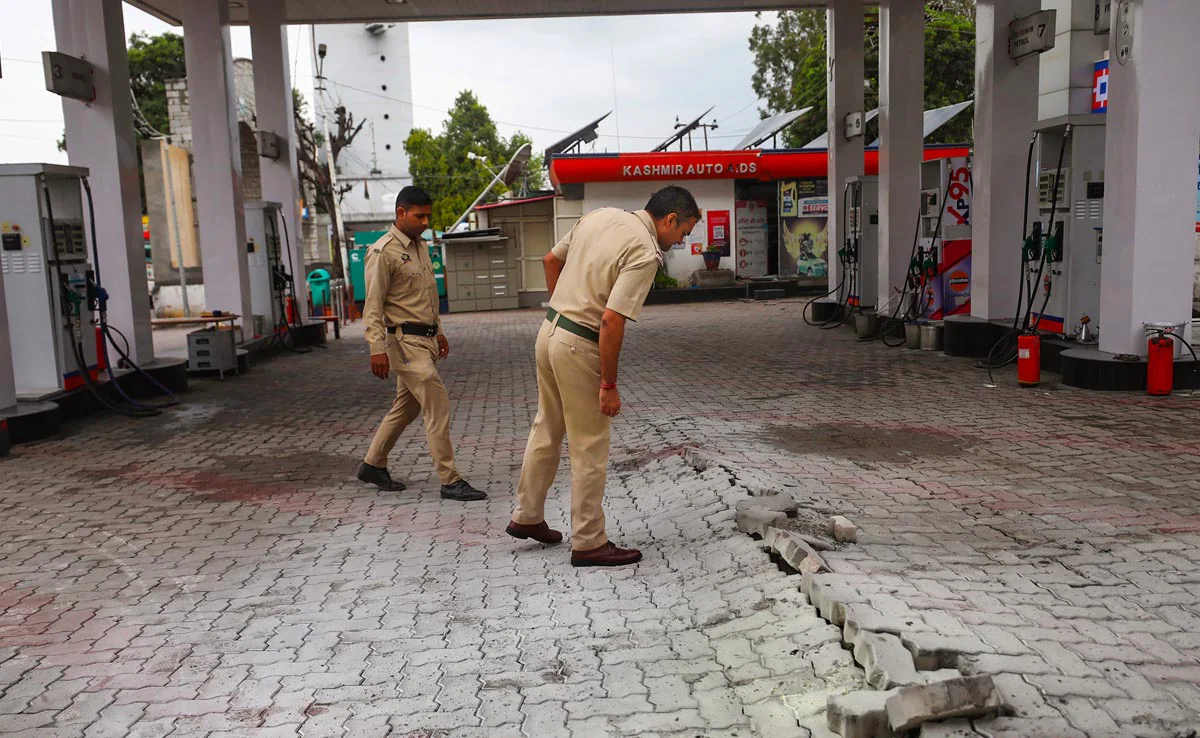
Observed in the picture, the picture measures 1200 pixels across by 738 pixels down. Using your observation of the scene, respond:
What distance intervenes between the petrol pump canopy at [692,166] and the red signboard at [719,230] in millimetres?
1101

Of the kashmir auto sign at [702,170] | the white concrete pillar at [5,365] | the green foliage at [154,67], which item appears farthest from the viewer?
the green foliage at [154,67]

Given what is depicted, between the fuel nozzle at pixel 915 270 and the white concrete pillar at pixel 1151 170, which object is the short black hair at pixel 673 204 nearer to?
the white concrete pillar at pixel 1151 170

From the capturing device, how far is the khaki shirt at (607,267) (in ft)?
15.1

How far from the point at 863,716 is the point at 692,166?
84.9ft

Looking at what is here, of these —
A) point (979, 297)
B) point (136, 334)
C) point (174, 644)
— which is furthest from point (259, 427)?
point (979, 297)

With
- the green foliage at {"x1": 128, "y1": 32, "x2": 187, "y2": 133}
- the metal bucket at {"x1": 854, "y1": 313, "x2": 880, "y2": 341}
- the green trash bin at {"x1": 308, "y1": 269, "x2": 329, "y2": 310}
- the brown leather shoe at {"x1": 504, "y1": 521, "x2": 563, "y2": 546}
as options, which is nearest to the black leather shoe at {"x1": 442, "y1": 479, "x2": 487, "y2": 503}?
the brown leather shoe at {"x1": 504, "y1": 521, "x2": 563, "y2": 546}

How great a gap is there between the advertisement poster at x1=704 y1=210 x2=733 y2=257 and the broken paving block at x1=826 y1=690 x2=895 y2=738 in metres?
26.1

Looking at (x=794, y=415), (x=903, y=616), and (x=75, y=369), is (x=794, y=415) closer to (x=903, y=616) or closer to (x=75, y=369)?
(x=903, y=616)

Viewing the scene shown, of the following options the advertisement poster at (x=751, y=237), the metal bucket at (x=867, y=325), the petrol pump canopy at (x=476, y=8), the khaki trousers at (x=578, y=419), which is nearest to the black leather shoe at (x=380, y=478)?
the khaki trousers at (x=578, y=419)

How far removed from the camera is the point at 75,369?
1057 cm

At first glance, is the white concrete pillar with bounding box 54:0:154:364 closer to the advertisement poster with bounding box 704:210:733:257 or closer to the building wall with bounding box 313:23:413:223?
the advertisement poster with bounding box 704:210:733:257

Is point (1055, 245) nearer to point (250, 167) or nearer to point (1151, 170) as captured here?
point (1151, 170)

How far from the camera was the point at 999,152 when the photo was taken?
41.7ft

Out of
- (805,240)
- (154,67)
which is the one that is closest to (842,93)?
(805,240)
